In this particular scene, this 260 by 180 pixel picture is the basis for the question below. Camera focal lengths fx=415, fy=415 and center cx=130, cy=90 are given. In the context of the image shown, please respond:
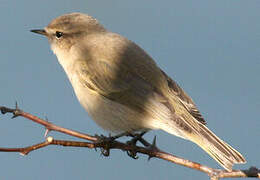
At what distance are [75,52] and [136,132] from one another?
942 millimetres

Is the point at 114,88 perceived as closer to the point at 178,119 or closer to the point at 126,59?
the point at 126,59

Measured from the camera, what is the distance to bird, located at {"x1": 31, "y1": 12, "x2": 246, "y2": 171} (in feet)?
9.77

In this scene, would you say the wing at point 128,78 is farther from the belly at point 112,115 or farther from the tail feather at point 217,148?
the tail feather at point 217,148

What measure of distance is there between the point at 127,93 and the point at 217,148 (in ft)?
→ 2.88

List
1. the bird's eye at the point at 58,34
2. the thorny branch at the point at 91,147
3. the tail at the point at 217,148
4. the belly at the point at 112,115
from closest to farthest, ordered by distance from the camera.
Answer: the thorny branch at the point at 91,147 → the tail at the point at 217,148 → the belly at the point at 112,115 → the bird's eye at the point at 58,34

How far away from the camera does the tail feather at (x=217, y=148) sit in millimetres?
2512

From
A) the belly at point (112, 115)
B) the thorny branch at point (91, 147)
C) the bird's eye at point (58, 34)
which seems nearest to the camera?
the thorny branch at point (91, 147)

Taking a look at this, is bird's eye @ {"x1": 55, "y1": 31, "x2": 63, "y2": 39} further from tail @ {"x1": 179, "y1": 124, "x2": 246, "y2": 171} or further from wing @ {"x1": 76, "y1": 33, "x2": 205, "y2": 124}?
tail @ {"x1": 179, "y1": 124, "x2": 246, "y2": 171}

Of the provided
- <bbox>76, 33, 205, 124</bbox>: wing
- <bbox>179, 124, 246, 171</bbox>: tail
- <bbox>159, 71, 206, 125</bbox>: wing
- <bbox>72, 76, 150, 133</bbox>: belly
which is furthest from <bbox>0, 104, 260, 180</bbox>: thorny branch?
<bbox>159, 71, 206, 125</bbox>: wing

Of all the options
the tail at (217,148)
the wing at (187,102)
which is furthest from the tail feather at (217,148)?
the wing at (187,102)

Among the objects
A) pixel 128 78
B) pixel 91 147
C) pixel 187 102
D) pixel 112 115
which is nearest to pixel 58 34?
pixel 128 78

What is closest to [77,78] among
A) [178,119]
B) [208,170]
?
[178,119]

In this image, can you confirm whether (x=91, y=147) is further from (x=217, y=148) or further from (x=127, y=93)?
(x=127, y=93)

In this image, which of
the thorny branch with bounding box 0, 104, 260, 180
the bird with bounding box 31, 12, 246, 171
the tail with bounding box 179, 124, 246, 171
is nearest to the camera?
the thorny branch with bounding box 0, 104, 260, 180
